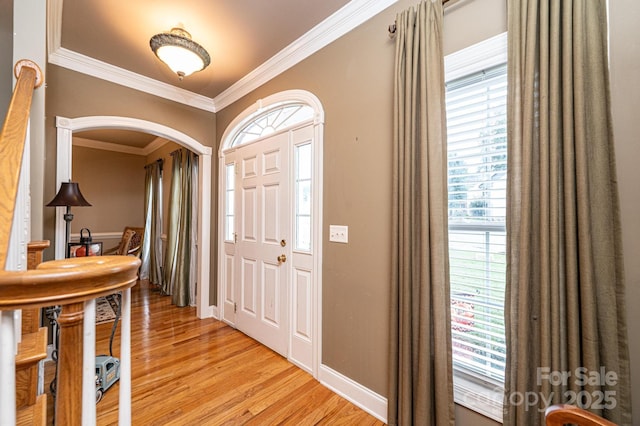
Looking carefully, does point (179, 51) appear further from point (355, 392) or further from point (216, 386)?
point (355, 392)

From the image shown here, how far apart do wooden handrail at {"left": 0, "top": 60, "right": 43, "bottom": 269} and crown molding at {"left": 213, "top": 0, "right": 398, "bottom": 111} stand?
1.86 meters

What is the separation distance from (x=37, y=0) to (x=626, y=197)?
10.5 ft

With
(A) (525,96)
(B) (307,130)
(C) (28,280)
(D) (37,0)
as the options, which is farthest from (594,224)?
(D) (37,0)

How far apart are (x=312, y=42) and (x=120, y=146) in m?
5.65

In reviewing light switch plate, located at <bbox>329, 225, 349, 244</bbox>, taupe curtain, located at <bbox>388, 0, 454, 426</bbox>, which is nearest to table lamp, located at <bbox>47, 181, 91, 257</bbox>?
light switch plate, located at <bbox>329, 225, 349, 244</bbox>

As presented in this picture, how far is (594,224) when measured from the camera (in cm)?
111

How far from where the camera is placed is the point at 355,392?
6.45ft

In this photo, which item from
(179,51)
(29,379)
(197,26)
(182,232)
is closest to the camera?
(29,379)

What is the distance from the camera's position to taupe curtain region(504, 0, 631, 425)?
1.08m

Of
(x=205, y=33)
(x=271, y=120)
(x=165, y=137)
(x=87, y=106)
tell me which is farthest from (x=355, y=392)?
(x=87, y=106)

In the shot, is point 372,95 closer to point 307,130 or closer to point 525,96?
point 307,130

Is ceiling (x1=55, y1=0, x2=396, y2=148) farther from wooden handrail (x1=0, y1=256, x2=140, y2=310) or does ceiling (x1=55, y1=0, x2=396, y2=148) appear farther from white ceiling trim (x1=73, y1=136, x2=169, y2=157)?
white ceiling trim (x1=73, y1=136, x2=169, y2=157)

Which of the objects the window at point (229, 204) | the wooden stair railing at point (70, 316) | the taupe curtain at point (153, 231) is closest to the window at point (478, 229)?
the wooden stair railing at point (70, 316)

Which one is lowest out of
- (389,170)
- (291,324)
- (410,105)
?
(291,324)
